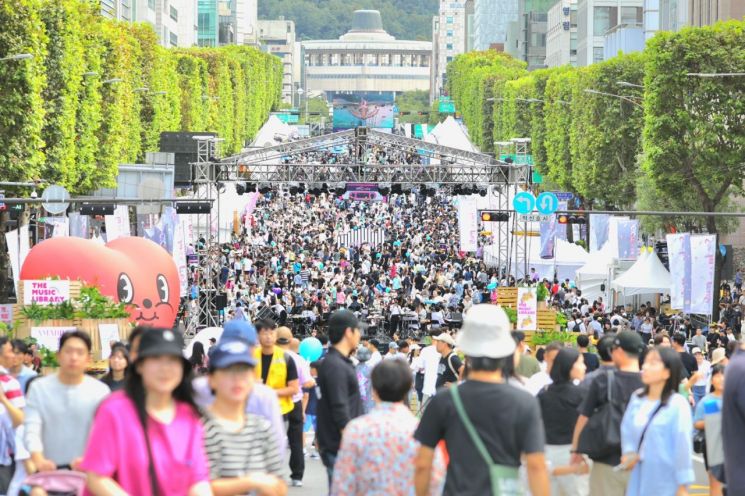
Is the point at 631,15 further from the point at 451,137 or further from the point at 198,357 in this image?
the point at 198,357

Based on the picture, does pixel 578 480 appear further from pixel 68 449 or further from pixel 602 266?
pixel 602 266

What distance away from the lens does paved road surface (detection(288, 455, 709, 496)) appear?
14891 millimetres

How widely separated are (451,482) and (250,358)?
3.74 ft

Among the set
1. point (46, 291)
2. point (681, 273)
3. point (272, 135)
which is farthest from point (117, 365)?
point (272, 135)

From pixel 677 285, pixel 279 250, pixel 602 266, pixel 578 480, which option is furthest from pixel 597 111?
pixel 578 480

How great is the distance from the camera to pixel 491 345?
780 centimetres

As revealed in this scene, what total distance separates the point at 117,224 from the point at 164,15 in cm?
9644

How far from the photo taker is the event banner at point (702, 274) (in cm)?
3250

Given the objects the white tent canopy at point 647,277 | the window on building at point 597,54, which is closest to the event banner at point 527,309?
the white tent canopy at point 647,277

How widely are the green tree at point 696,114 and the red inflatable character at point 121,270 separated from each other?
2024 cm

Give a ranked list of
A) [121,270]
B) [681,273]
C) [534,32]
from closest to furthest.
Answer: [121,270] → [681,273] → [534,32]

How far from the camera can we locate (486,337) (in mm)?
7836

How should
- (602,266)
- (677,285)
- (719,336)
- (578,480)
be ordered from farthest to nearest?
(602,266), (677,285), (719,336), (578,480)

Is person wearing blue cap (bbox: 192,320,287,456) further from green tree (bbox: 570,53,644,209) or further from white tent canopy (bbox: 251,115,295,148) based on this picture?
white tent canopy (bbox: 251,115,295,148)
